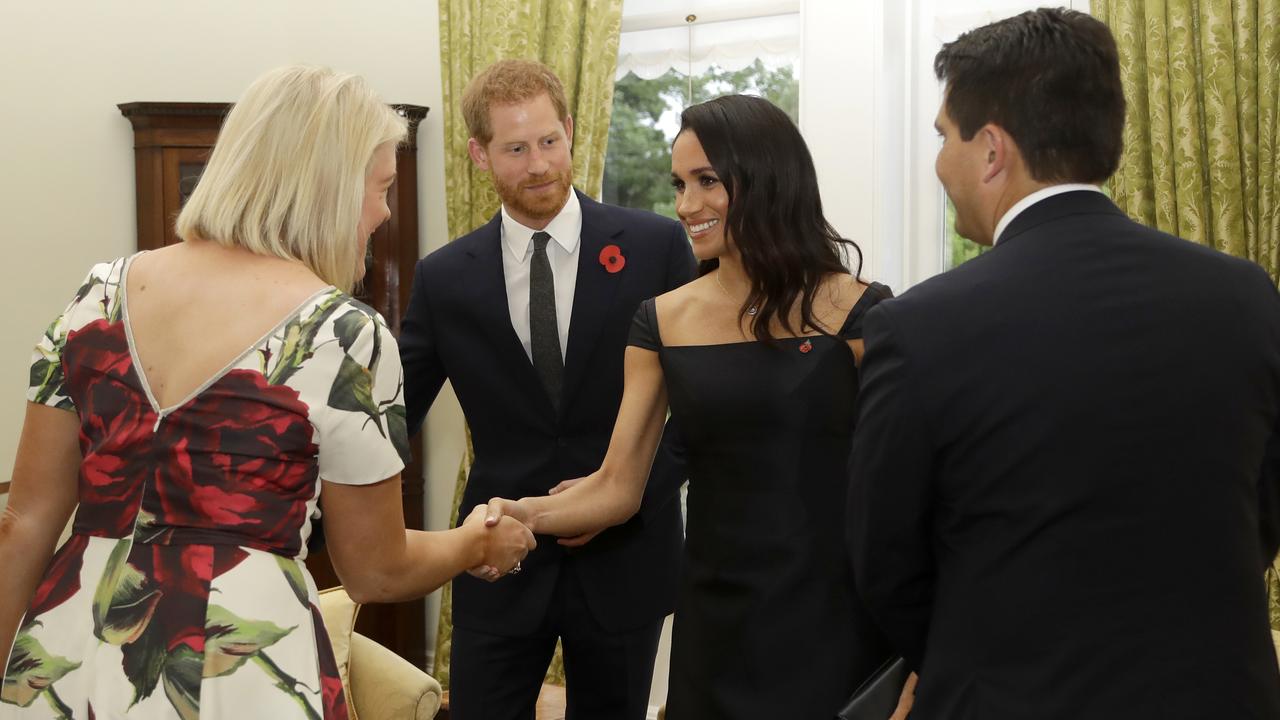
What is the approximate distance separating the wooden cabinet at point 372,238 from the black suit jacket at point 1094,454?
3500 mm

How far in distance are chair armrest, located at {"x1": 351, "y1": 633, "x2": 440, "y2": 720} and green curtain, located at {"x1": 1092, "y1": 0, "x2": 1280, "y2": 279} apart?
2.67m

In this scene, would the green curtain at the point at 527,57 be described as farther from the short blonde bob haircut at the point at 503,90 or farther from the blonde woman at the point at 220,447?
the blonde woman at the point at 220,447

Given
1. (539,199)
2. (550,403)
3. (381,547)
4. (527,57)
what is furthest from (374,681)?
(527,57)

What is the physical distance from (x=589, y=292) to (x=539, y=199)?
27 centimetres

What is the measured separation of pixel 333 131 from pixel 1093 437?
117 centimetres

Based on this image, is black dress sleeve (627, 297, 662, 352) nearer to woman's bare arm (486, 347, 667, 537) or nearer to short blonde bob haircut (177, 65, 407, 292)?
woman's bare arm (486, 347, 667, 537)

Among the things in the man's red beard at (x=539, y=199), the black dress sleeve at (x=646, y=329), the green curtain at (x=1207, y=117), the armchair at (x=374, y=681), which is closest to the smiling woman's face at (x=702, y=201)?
the black dress sleeve at (x=646, y=329)

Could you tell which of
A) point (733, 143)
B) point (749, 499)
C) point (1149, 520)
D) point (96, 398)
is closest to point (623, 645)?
point (749, 499)

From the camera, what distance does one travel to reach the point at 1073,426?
135 cm

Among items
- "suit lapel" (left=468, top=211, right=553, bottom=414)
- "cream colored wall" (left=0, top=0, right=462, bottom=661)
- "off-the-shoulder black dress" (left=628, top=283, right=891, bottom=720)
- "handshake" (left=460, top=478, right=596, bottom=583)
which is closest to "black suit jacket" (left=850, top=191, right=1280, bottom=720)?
"off-the-shoulder black dress" (left=628, top=283, right=891, bottom=720)

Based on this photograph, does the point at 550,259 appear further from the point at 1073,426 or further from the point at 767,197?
the point at 1073,426

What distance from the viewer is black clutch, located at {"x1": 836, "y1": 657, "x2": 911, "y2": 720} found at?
5.57 feet

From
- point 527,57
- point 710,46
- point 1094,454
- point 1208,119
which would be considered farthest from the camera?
point 710,46

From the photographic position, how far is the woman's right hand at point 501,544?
237 cm
